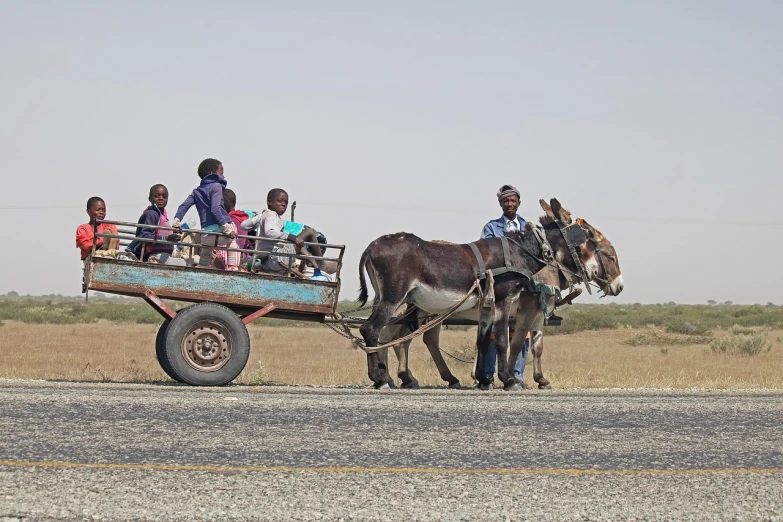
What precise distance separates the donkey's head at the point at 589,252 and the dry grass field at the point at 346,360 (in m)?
2.11

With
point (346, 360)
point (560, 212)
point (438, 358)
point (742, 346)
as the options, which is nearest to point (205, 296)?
point (438, 358)

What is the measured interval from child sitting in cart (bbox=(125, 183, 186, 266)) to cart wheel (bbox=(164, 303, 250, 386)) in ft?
2.40

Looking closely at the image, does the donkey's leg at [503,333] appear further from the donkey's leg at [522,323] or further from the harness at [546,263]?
the donkey's leg at [522,323]

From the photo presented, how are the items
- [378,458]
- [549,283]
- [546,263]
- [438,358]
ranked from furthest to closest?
[438,358], [549,283], [546,263], [378,458]

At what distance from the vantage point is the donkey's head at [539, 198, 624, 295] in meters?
13.8

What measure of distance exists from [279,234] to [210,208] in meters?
0.89

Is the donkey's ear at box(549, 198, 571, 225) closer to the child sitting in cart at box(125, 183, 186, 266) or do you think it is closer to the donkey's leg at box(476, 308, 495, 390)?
the donkey's leg at box(476, 308, 495, 390)

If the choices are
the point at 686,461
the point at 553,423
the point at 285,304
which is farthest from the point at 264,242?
the point at 686,461

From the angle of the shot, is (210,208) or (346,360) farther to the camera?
(346,360)

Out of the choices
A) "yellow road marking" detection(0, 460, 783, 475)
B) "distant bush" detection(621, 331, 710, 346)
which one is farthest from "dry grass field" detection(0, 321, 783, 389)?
"yellow road marking" detection(0, 460, 783, 475)

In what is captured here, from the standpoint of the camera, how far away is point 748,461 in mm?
7285

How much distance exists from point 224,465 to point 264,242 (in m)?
6.44

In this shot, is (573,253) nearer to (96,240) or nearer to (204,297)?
(204,297)

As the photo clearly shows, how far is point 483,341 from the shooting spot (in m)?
13.3
